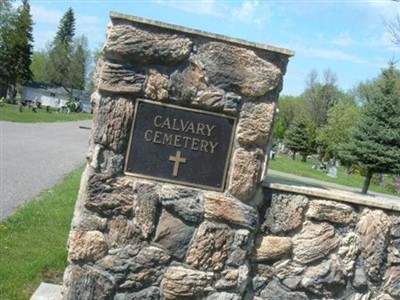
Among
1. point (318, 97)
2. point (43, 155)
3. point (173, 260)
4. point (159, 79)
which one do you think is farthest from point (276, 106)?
point (318, 97)

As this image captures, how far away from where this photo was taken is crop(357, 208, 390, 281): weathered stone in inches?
188

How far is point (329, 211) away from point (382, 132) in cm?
1896

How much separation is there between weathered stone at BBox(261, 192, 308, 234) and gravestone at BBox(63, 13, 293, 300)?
178mm

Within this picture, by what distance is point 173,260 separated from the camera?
452 cm

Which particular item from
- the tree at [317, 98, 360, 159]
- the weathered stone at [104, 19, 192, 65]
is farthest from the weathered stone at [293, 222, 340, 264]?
the tree at [317, 98, 360, 159]

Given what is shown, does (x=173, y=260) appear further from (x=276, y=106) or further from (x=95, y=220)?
(x=276, y=106)

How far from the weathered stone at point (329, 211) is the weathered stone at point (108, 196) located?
142cm

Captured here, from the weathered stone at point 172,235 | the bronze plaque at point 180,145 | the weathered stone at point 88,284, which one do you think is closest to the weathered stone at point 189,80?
the bronze plaque at point 180,145

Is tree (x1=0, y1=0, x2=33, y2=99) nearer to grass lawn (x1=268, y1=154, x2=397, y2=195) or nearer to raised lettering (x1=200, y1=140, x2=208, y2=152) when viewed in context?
grass lawn (x1=268, y1=154, x2=397, y2=195)

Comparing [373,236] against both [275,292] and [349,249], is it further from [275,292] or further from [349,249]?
[275,292]

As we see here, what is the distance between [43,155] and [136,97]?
14.5 meters

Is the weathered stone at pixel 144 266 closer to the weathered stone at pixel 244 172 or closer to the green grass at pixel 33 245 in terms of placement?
the weathered stone at pixel 244 172

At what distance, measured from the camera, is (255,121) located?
4.57 metres

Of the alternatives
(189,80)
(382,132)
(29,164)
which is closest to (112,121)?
(189,80)
